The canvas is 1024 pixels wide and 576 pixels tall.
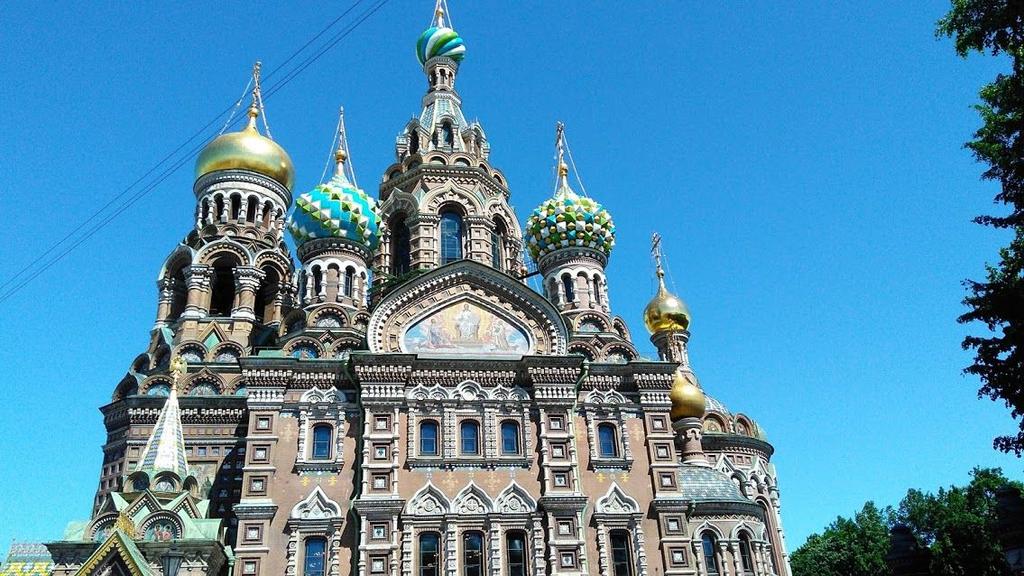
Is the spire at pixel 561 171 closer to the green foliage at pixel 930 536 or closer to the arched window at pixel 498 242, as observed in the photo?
the arched window at pixel 498 242

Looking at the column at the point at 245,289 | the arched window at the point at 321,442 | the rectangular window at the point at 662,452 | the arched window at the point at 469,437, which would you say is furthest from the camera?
the column at the point at 245,289

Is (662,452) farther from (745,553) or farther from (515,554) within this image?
(515,554)

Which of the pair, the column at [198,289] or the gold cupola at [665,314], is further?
the gold cupola at [665,314]

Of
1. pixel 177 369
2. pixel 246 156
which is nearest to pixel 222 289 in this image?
pixel 246 156

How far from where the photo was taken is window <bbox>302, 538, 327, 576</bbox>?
14.9 m

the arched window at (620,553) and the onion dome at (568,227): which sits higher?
the onion dome at (568,227)

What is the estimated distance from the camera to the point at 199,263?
73.6ft

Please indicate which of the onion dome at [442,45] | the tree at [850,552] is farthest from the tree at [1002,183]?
the tree at [850,552]

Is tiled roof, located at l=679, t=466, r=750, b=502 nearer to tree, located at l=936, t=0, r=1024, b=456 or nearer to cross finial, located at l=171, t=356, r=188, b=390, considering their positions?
tree, located at l=936, t=0, r=1024, b=456

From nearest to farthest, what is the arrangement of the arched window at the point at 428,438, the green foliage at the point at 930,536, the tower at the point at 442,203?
the arched window at the point at 428,438
the tower at the point at 442,203
the green foliage at the point at 930,536

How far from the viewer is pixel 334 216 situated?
2089 cm

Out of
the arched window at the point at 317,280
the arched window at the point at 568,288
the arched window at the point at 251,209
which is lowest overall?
the arched window at the point at 317,280

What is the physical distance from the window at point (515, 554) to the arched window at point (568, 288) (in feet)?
25.5

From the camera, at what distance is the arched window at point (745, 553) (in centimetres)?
1797
